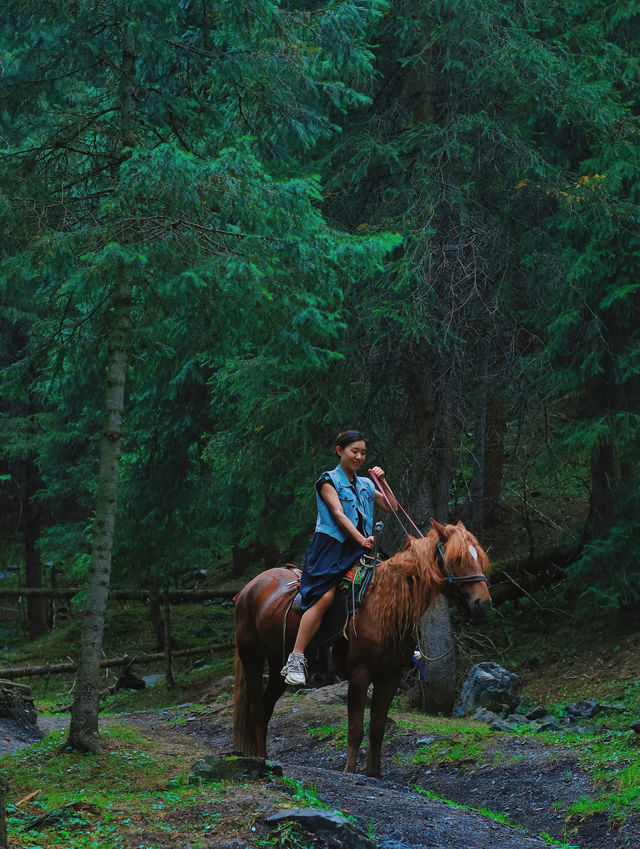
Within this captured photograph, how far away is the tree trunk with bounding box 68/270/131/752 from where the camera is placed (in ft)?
26.6

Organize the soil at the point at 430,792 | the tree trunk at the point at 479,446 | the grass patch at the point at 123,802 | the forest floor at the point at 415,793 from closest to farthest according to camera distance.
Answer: the grass patch at the point at 123,802 → the forest floor at the point at 415,793 → the soil at the point at 430,792 → the tree trunk at the point at 479,446

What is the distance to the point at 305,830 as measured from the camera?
15.7ft

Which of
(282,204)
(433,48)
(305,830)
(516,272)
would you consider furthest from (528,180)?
(305,830)

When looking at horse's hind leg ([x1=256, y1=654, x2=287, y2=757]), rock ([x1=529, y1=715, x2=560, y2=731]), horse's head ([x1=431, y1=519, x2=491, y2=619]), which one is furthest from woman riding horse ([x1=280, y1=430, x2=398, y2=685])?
rock ([x1=529, y1=715, x2=560, y2=731])

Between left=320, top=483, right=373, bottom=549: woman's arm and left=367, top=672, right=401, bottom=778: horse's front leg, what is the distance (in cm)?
137

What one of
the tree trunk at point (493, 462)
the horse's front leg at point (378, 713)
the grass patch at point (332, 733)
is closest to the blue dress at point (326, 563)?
the horse's front leg at point (378, 713)

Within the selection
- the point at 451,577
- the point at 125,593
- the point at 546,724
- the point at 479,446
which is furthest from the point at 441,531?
the point at 125,593

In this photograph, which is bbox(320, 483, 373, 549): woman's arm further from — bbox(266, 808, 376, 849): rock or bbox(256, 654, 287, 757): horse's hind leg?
bbox(266, 808, 376, 849): rock

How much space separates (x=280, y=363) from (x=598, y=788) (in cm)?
678

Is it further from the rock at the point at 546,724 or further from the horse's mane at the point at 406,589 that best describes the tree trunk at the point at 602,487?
the horse's mane at the point at 406,589

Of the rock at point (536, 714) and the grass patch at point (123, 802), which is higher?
the grass patch at point (123, 802)

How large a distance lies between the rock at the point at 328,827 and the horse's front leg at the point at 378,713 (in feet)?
8.84

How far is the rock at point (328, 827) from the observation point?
4777mm

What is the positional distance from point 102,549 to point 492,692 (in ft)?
19.9
